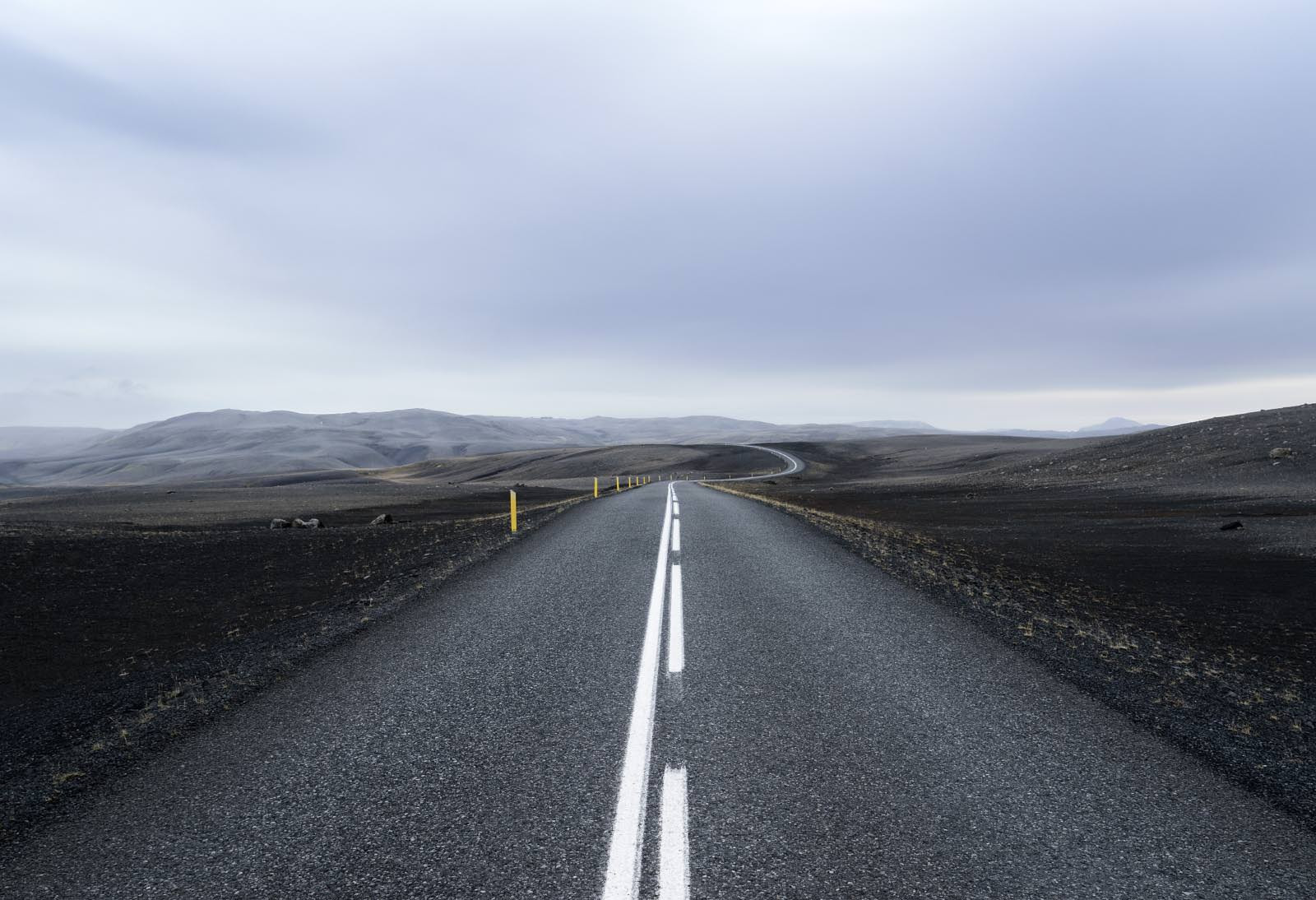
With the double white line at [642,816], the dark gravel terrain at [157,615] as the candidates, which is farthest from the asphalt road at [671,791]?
the dark gravel terrain at [157,615]

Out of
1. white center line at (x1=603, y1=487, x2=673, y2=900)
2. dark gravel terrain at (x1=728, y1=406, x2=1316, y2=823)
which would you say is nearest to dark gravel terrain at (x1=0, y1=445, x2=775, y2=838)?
white center line at (x1=603, y1=487, x2=673, y2=900)

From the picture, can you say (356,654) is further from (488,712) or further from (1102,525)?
(1102,525)

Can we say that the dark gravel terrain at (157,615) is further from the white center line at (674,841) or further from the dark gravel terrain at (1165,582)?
the dark gravel terrain at (1165,582)

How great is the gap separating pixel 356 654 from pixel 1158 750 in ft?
22.9

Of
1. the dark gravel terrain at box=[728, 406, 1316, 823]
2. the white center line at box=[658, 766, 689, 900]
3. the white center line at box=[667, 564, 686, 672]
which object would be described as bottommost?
the dark gravel terrain at box=[728, 406, 1316, 823]

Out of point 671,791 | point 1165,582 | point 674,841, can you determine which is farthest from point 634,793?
point 1165,582

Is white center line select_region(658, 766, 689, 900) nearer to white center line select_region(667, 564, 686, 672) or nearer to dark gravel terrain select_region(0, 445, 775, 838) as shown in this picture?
white center line select_region(667, 564, 686, 672)

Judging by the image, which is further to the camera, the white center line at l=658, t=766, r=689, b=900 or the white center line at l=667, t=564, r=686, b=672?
the white center line at l=667, t=564, r=686, b=672

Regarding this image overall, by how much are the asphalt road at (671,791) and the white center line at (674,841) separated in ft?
0.05

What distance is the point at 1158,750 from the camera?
456 cm

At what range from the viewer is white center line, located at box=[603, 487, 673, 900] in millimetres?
3166

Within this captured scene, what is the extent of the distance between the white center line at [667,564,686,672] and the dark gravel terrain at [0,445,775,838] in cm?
370

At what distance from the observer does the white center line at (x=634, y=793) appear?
3.17 metres

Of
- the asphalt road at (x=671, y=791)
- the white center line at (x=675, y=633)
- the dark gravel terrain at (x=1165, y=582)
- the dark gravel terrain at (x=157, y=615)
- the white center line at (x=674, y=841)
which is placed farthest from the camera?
→ the white center line at (x=675, y=633)
